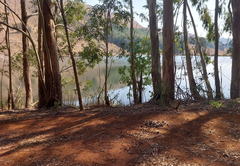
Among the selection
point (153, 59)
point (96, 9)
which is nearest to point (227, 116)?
point (153, 59)

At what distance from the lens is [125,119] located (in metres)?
3.27

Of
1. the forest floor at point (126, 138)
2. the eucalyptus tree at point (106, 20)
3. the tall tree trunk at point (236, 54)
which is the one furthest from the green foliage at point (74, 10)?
the tall tree trunk at point (236, 54)

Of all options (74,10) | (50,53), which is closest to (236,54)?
(50,53)

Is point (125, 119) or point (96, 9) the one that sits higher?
point (96, 9)

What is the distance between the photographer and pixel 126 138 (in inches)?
99.3

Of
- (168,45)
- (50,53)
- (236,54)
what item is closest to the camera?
(168,45)

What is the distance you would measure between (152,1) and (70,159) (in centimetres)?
517

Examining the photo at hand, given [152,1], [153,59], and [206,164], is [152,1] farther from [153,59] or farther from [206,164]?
[206,164]

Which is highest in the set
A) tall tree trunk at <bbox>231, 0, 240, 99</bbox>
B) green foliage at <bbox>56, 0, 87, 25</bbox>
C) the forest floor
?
green foliage at <bbox>56, 0, 87, 25</bbox>

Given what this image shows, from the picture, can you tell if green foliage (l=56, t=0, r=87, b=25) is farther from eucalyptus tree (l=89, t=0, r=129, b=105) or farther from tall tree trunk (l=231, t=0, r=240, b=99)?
tall tree trunk (l=231, t=0, r=240, b=99)

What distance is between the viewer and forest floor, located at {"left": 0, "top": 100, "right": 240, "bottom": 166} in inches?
79.2

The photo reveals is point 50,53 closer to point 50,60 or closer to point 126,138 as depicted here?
point 50,60

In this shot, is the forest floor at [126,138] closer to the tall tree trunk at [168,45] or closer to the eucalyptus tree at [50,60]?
the tall tree trunk at [168,45]

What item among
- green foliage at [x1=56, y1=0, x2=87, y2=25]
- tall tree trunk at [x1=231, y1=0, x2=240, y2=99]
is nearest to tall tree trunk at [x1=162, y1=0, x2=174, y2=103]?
tall tree trunk at [x1=231, y1=0, x2=240, y2=99]
